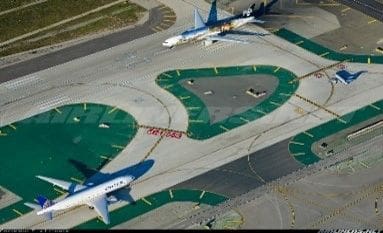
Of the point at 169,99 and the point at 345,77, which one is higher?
the point at 345,77

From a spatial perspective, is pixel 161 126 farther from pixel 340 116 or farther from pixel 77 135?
pixel 340 116

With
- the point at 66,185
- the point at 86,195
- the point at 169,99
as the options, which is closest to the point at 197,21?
the point at 169,99

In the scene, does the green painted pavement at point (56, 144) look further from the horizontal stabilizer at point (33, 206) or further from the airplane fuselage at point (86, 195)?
the airplane fuselage at point (86, 195)

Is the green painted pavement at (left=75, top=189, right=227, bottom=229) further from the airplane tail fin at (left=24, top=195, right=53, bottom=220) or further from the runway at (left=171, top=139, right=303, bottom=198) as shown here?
the airplane tail fin at (left=24, top=195, right=53, bottom=220)

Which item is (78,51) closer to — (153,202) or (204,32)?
(204,32)

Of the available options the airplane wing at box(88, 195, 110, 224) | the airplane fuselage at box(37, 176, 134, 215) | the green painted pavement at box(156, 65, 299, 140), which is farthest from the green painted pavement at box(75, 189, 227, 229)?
the green painted pavement at box(156, 65, 299, 140)

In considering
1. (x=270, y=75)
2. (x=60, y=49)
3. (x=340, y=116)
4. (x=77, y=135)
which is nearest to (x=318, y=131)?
(x=340, y=116)
